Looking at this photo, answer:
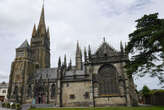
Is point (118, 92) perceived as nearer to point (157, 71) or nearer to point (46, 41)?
point (157, 71)

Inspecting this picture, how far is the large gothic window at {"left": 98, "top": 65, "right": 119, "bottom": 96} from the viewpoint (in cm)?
2993

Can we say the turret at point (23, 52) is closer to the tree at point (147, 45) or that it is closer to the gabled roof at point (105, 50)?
the gabled roof at point (105, 50)

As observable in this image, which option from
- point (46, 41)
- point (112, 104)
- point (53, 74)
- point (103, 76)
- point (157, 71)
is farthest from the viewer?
point (46, 41)

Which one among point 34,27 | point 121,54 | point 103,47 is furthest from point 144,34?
point 34,27

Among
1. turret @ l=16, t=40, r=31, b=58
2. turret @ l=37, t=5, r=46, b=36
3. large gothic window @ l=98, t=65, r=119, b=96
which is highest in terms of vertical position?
turret @ l=37, t=5, r=46, b=36

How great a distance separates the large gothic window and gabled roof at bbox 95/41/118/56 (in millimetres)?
3352

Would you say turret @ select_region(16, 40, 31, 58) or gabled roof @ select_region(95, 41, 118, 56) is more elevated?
→ turret @ select_region(16, 40, 31, 58)

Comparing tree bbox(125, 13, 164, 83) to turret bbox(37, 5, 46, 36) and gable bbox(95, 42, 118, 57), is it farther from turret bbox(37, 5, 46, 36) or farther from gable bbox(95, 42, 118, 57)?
turret bbox(37, 5, 46, 36)

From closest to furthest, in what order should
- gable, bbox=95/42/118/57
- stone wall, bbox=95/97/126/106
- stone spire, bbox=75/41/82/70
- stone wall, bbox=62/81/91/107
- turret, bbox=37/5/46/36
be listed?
stone wall, bbox=95/97/126/106
stone wall, bbox=62/81/91/107
gable, bbox=95/42/118/57
stone spire, bbox=75/41/82/70
turret, bbox=37/5/46/36

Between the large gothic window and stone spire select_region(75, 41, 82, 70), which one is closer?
the large gothic window

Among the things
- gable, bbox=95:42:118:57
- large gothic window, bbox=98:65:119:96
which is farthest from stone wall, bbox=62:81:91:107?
gable, bbox=95:42:118:57

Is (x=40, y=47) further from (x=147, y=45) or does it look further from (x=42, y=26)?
(x=147, y=45)

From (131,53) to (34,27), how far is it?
204 feet

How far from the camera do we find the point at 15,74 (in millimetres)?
46906
